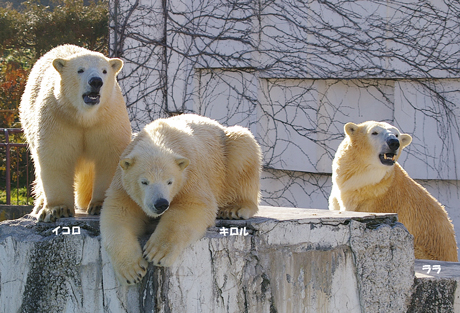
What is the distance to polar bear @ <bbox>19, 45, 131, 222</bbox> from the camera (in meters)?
3.29

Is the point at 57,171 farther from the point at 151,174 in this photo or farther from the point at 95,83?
the point at 151,174

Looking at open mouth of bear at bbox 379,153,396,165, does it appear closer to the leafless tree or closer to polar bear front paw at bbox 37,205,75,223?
the leafless tree

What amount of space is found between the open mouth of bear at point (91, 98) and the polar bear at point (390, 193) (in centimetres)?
258

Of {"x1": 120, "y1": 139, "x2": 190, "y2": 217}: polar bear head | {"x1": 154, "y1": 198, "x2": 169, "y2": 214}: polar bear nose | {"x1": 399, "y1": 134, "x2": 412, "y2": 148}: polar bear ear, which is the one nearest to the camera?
{"x1": 154, "y1": 198, "x2": 169, "y2": 214}: polar bear nose

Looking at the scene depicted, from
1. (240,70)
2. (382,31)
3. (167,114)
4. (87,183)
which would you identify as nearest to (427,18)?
(382,31)

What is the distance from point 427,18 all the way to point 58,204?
18.3ft

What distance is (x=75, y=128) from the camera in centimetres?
335

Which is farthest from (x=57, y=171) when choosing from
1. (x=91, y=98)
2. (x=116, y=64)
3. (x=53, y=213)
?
(x=116, y=64)

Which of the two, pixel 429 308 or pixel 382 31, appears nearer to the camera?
pixel 429 308

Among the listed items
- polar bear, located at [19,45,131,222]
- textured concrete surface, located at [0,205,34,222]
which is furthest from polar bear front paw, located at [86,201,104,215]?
textured concrete surface, located at [0,205,34,222]

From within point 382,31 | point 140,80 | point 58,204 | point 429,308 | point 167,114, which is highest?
point 382,31

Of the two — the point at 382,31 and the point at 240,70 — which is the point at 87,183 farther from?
the point at 382,31

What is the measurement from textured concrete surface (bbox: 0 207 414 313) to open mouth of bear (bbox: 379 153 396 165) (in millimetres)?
1227

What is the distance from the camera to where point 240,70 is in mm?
7328
